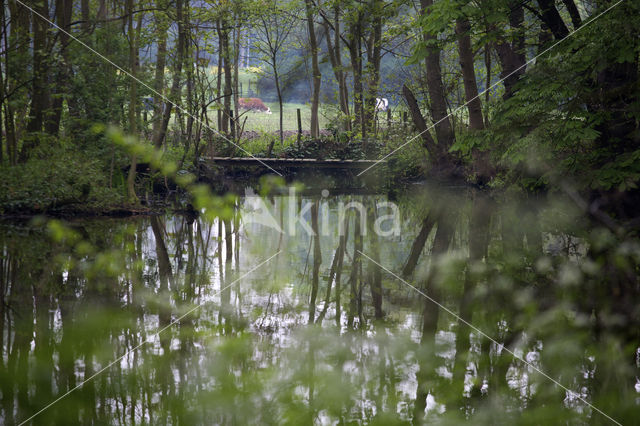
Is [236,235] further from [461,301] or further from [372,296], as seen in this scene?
[461,301]

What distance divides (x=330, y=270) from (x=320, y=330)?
1.73 metres

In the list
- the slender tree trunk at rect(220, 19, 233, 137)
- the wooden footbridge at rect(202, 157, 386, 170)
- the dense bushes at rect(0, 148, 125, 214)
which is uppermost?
the slender tree trunk at rect(220, 19, 233, 137)

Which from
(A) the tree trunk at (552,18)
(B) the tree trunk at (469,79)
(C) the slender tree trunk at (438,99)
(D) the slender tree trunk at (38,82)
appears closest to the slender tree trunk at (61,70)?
(D) the slender tree trunk at (38,82)

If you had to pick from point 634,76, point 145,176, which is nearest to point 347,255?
point 634,76

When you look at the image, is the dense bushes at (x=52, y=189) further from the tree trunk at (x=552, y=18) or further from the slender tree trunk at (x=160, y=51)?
the tree trunk at (x=552, y=18)

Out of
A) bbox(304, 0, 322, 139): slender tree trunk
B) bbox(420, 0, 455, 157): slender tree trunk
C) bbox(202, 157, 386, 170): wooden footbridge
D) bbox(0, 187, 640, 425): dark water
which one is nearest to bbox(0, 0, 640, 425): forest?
bbox(0, 187, 640, 425): dark water

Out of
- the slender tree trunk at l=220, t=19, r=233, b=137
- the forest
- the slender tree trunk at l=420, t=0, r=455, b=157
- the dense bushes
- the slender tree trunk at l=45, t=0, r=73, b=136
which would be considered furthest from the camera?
the slender tree trunk at l=220, t=19, r=233, b=137

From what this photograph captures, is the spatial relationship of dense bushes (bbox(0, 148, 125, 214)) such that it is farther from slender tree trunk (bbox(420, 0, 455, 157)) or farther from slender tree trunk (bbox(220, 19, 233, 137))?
slender tree trunk (bbox(420, 0, 455, 157))

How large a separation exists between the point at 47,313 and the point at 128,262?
5.74 ft

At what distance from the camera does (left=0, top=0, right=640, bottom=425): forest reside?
2.59 meters

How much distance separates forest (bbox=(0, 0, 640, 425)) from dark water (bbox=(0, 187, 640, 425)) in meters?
0.02

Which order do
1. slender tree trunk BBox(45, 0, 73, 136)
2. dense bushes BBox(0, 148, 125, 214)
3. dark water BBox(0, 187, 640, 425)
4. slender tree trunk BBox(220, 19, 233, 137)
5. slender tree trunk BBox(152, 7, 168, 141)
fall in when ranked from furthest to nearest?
slender tree trunk BBox(220, 19, 233, 137)
slender tree trunk BBox(152, 7, 168, 141)
slender tree trunk BBox(45, 0, 73, 136)
dense bushes BBox(0, 148, 125, 214)
dark water BBox(0, 187, 640, 425)

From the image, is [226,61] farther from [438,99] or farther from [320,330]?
[320,330]

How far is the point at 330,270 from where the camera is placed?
5.27 metres
